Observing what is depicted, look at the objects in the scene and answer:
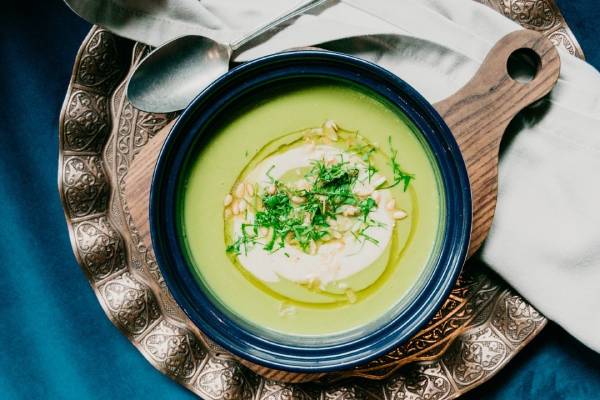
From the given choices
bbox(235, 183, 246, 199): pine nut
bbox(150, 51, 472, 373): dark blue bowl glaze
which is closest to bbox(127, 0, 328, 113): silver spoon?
bbox(150, 51, 472, 373): dark blue bowl glaze

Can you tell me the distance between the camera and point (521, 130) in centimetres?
129

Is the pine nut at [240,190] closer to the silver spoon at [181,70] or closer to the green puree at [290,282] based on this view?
the green puree at [290,282]

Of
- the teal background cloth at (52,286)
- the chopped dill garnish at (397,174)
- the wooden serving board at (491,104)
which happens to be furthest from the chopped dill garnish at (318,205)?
the teal background cloth at (52,286)

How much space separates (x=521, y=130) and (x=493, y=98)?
12 cm

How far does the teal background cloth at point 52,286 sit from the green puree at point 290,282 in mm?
390

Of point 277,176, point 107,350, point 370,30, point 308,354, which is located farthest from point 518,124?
point 107,350

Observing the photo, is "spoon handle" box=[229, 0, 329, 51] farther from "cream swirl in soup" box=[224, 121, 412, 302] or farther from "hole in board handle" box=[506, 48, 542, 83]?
"hole in board handle" box=[506, 48, 542, 83]

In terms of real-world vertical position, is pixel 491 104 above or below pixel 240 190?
above

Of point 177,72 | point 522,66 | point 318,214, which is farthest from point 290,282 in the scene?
point 522,66

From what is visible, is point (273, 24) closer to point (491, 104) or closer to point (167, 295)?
point (491, 104)

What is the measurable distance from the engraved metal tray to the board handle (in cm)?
16

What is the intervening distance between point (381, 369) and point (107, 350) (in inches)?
26.5

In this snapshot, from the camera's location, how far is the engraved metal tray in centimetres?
135

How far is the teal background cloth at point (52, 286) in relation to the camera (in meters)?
1.46
